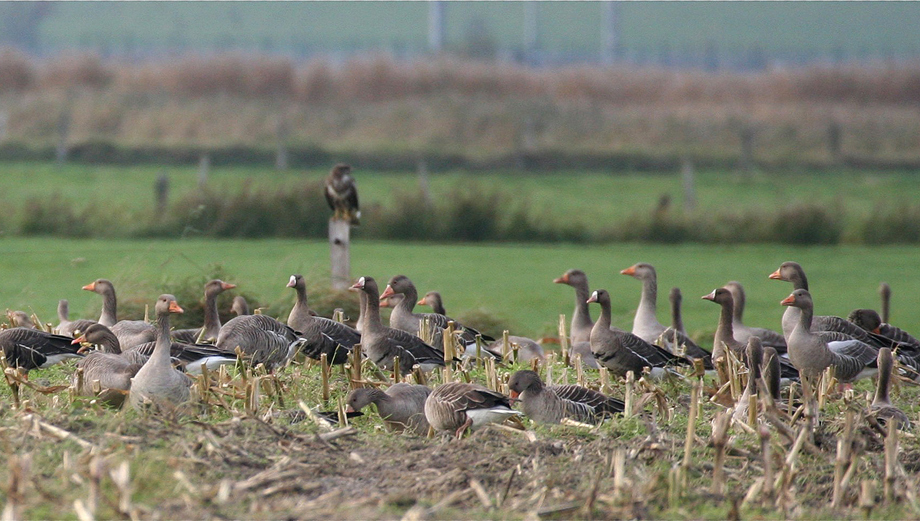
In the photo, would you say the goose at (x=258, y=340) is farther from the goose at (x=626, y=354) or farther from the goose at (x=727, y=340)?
the goose at (x=727, y=340)

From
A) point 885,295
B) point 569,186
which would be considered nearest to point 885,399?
point 885,295

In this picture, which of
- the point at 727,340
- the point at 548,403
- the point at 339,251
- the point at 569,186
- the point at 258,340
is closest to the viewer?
the point at 548,403

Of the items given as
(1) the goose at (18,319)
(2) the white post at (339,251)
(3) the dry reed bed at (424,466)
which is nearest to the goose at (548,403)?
(3) the dry reed bed at (424,466)

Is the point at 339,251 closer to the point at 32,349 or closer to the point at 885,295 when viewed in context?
the point at 32,349

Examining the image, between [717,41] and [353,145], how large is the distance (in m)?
61.3

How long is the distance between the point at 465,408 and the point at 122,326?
176 inches

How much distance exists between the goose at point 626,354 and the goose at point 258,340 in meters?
2.72

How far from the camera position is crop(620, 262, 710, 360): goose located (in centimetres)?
1105

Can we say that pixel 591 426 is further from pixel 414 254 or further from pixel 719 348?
pixel 414 254

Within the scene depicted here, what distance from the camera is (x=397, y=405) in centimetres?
802

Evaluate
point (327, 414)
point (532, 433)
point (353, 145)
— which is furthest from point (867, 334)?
point (353, 145)

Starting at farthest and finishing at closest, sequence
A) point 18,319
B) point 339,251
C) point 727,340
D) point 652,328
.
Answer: point 339,251
point 652,328
point 18,319
point 727,340

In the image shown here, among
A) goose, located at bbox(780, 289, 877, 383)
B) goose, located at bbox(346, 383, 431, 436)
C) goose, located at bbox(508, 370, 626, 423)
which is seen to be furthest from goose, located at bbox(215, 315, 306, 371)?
goose, located at bbox(780, 289, 877, 383)

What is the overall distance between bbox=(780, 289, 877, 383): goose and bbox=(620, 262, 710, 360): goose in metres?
1.02
